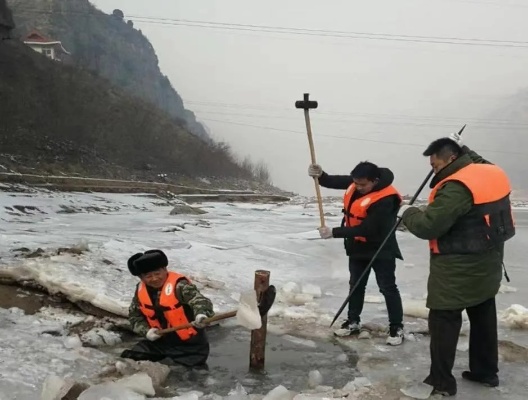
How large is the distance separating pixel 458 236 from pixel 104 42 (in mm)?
106720

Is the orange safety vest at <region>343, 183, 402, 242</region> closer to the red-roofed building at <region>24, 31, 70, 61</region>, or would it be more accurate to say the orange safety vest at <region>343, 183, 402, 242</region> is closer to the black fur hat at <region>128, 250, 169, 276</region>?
the black fur hat at <region>128, 250, 169, 276</region>

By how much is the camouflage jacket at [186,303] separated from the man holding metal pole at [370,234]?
1.32m

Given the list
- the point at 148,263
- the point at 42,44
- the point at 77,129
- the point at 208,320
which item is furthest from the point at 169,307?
the point at 42,44

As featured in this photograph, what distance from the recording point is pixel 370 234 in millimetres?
4820

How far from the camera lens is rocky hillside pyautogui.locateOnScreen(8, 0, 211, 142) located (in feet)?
285

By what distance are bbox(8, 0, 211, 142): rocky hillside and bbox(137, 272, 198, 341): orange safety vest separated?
236 ft

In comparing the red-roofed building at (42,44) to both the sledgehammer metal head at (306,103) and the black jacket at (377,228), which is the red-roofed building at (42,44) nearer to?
the sledgehammer metal head at (306,103)

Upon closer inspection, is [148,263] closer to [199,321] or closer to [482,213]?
[199,321]

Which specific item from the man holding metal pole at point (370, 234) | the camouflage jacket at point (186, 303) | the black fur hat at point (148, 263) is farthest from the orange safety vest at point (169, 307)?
the man holding metal pole at point (370, 234)

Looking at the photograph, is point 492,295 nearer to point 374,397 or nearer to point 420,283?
→ point 374,397

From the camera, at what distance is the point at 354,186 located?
5.02 m

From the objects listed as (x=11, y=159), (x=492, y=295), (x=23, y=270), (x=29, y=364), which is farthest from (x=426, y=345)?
(x=11, y=159)

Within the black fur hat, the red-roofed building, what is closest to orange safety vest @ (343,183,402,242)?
the black fur hat

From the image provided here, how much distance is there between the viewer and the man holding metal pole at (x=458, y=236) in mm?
3449
